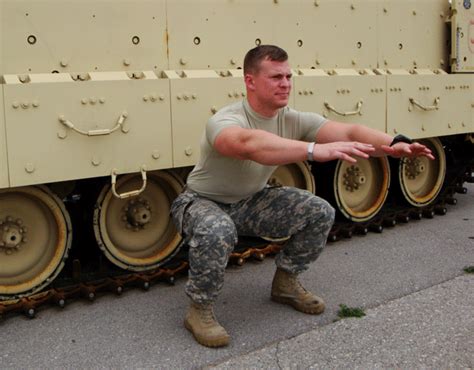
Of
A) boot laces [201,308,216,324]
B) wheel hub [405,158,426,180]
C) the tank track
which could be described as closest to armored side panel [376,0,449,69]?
wheel hub [405,158,426,180]

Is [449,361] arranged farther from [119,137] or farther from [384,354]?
[119,137]

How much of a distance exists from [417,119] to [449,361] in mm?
3133

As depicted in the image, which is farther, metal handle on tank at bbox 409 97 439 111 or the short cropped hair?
metal handle on tank at bbox 409 97 439 111

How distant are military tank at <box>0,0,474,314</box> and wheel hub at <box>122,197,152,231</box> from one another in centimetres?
1

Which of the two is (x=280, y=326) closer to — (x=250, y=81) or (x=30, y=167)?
(x=250, y=81)

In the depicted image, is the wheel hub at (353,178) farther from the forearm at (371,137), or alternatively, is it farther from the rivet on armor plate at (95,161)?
the rivet on armor plate at (95,161)

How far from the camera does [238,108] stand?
12.6ft

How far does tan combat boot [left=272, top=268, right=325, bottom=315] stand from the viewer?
401 centimetres

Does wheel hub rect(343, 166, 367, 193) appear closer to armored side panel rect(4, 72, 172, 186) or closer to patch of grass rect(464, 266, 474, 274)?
patch of grass rect(464, 266, 474, 274)

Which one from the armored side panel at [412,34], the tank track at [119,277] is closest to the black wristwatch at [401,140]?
the tank track at [119,277]

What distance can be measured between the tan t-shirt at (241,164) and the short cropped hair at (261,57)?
10.0 inches

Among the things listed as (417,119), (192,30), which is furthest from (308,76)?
(417,119)

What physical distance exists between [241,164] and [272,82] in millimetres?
505

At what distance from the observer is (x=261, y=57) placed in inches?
144
